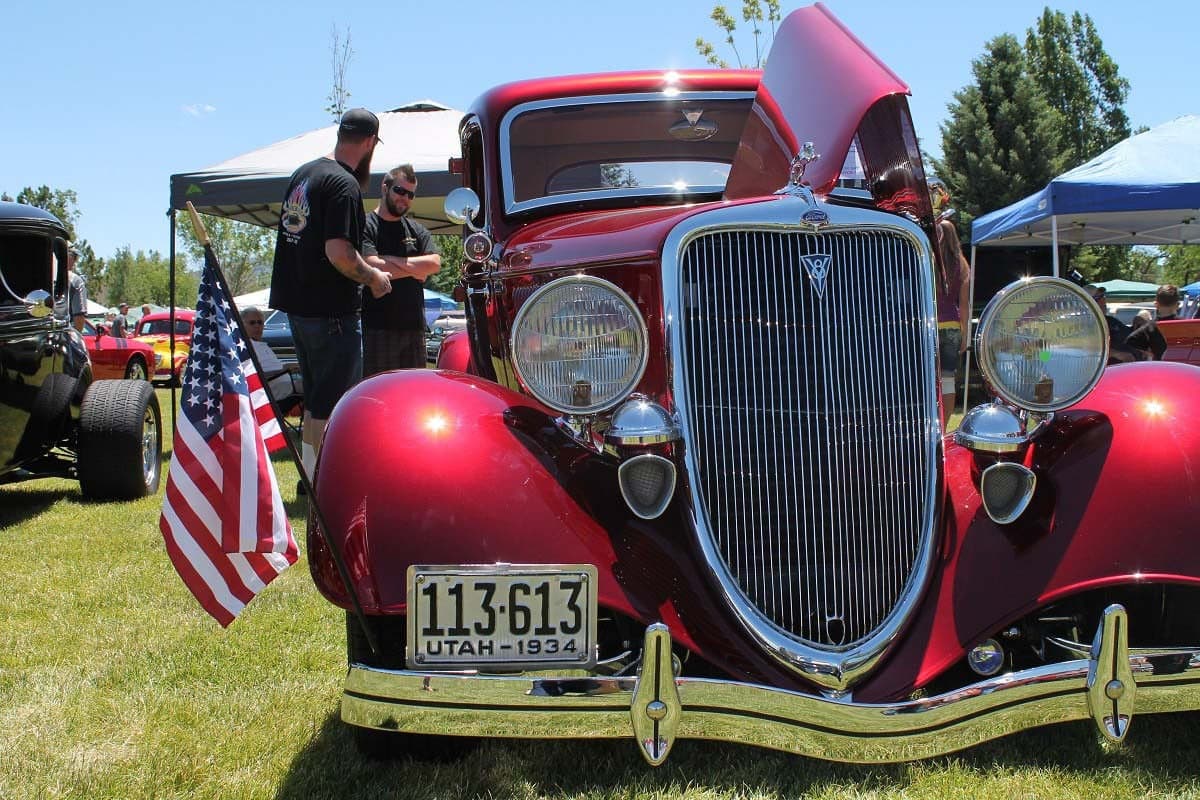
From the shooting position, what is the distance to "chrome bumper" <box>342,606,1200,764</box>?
1.89 metres

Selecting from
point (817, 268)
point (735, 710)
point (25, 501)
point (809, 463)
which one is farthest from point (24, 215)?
point (735, 710)

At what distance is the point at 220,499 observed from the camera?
7.23 ft

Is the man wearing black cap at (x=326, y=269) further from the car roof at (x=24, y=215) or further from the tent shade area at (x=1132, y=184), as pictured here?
the tent shade area at (x=1132, y=184)

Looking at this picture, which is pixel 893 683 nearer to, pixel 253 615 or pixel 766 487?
pixel 766 487

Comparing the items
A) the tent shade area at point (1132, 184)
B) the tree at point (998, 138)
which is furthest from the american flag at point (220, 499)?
the tree at point (998, 138)

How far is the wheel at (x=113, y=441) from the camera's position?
229 inches

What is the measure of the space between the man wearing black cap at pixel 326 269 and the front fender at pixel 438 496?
81.3 inches

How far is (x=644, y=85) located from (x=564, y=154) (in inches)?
16.5

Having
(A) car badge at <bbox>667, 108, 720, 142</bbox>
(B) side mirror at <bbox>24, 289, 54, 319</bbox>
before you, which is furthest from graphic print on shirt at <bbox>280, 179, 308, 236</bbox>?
(B) side mirror at <bbox>24, 289, 54, 319</bbox>

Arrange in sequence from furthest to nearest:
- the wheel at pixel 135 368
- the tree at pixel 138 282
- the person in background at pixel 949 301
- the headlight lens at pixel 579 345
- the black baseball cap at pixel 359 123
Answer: the tree at pixel 138 282
the wheel at pixel 135 368
the black baseball cap at pixel 359 123
the person in background at pixel 949 301
the headlight lens at pixel 579 345

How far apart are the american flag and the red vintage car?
0.18 meters

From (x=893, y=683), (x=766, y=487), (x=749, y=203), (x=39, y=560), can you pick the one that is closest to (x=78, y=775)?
(x=766, y=487)

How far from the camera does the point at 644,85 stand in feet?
12.3

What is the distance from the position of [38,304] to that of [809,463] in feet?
16.2
